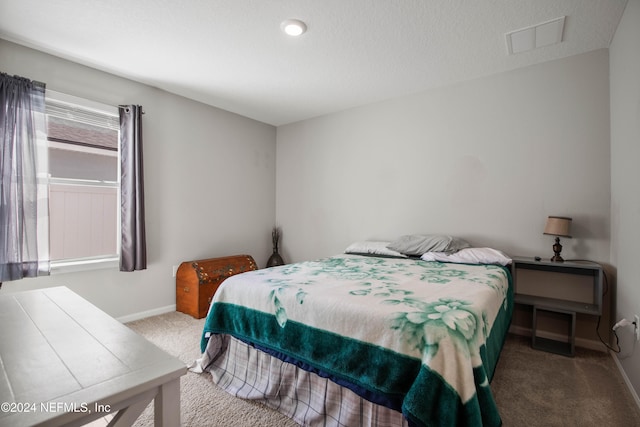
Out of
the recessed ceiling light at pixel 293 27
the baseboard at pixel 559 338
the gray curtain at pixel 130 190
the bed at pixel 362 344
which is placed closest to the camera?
the bed at pixel 362 344

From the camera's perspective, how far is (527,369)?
210 centimetres

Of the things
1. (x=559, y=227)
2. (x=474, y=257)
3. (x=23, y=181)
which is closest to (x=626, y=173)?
(x=559, y=227)

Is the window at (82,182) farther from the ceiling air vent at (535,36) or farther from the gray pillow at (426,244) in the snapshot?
the ceiling air vent at (535,36)

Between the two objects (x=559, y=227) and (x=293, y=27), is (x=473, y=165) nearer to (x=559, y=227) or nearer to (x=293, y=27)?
(x=559, y=227)

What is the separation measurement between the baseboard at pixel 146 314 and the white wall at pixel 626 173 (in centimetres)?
383

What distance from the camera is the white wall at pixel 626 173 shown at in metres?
1.77

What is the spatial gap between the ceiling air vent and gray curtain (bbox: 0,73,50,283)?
371cm

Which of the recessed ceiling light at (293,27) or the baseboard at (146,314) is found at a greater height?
the recessed ceiling light at (293,27)

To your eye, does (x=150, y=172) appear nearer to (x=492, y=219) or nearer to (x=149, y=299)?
(x=149, y=299)

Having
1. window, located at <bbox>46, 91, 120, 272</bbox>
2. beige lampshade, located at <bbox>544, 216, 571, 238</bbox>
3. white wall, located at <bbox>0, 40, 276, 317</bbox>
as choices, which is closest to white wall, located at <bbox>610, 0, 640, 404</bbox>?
beige lampshade, located at <bbox>544, 216, 571, 238</bbox>

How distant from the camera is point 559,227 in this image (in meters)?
2.35

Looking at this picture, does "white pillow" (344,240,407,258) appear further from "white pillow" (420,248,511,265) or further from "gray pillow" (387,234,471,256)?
"white pillow" (420,248,511,265)

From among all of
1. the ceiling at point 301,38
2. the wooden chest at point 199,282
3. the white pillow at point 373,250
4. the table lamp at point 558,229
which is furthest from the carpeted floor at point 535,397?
the ceiling at point 301,38

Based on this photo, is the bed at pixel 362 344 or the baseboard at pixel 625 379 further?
the baseboard at pixel 625 379
